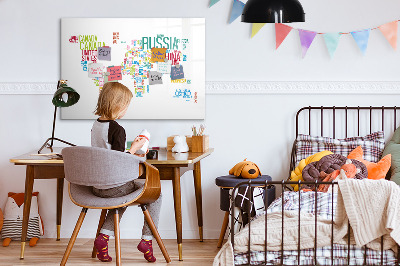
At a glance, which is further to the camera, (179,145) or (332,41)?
(332,41)

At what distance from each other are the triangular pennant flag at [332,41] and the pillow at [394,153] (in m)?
0.71

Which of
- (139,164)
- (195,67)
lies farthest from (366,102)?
(139,164)

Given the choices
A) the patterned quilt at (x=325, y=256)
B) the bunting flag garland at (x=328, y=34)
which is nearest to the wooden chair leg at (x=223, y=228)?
the patterned quilt at (x=325, y=256)

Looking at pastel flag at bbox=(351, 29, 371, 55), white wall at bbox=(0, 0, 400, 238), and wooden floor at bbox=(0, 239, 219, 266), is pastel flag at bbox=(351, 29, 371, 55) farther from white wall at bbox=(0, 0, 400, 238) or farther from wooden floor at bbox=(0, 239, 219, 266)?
wooden floor at bbox=(0, 239, 219, 266)

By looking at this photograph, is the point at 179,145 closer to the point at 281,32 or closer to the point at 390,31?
the point at 281,32

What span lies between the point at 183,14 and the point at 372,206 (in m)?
2.10

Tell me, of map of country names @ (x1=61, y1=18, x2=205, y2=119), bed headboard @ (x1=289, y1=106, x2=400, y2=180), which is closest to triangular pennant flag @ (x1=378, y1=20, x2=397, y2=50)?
bed headboard @ (x1=289, y1=106, x2=400, y2=180)

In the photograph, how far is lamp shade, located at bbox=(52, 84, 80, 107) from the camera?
4097mm

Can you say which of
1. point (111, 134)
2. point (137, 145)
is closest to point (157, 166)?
point (137, 145)

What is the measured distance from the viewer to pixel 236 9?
174 inches

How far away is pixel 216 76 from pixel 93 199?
1.46m

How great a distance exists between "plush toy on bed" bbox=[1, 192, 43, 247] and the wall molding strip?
770mm

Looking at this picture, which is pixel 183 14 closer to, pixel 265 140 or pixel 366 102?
pixel 265 140

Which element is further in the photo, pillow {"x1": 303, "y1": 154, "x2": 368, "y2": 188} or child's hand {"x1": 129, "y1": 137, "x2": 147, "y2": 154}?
pillow {"x1": 303, "y1": 154, "x2": 368, "y2": 188}
